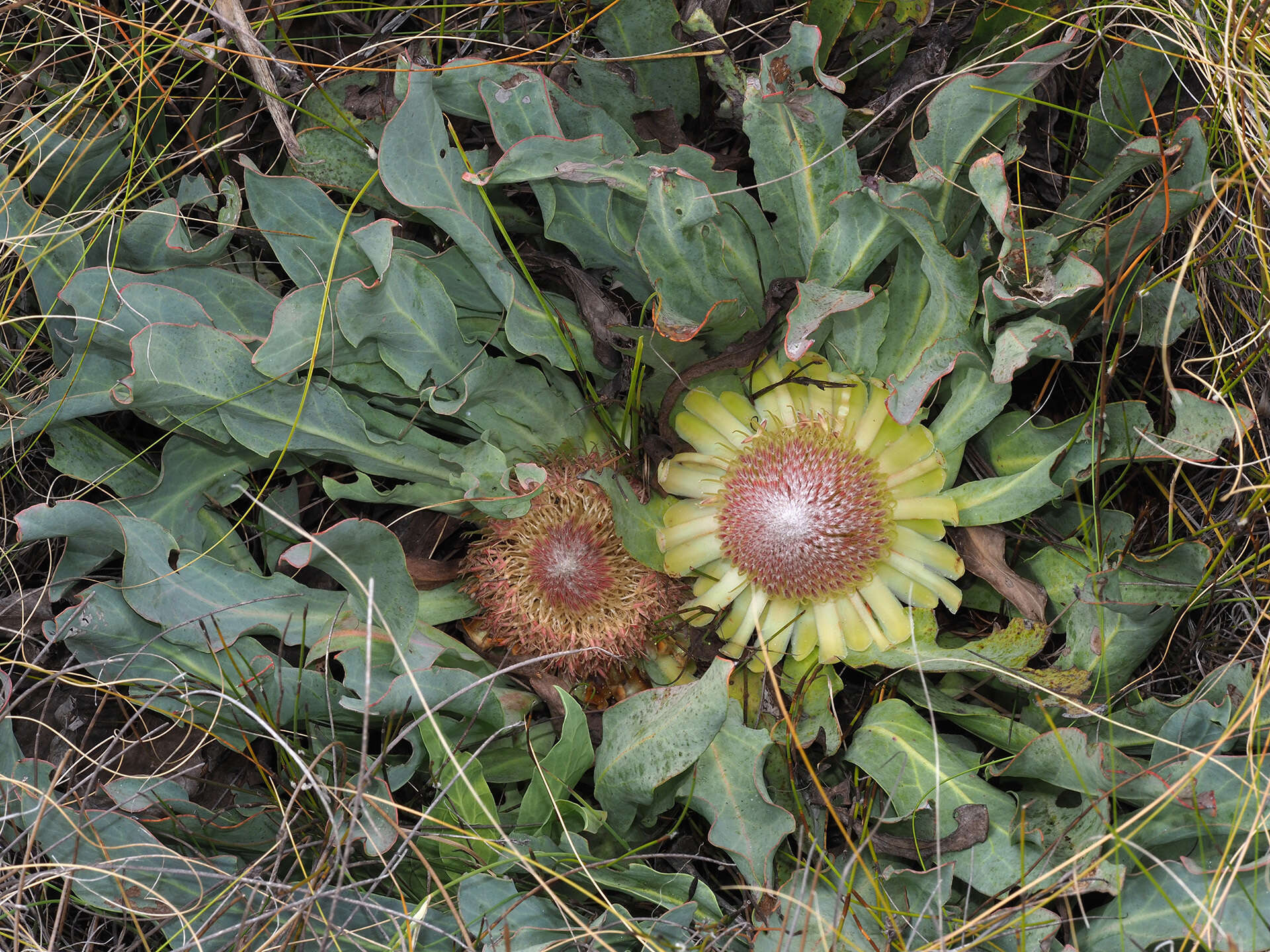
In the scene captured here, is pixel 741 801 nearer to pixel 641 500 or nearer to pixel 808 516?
pixel 808 516

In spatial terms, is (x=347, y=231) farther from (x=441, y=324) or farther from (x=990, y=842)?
(x=990, y=842)

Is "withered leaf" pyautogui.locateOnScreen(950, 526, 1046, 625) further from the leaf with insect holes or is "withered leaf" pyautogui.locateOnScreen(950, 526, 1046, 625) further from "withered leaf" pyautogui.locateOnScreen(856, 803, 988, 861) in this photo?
the leaf with insect holes

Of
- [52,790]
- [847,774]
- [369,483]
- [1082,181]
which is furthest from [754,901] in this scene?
[1082,181]

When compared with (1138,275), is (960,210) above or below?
above

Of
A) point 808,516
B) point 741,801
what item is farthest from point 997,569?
point 741,801

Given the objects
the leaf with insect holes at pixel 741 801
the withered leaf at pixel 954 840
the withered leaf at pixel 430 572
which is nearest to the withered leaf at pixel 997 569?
the withered leaf at pixel 954 840
